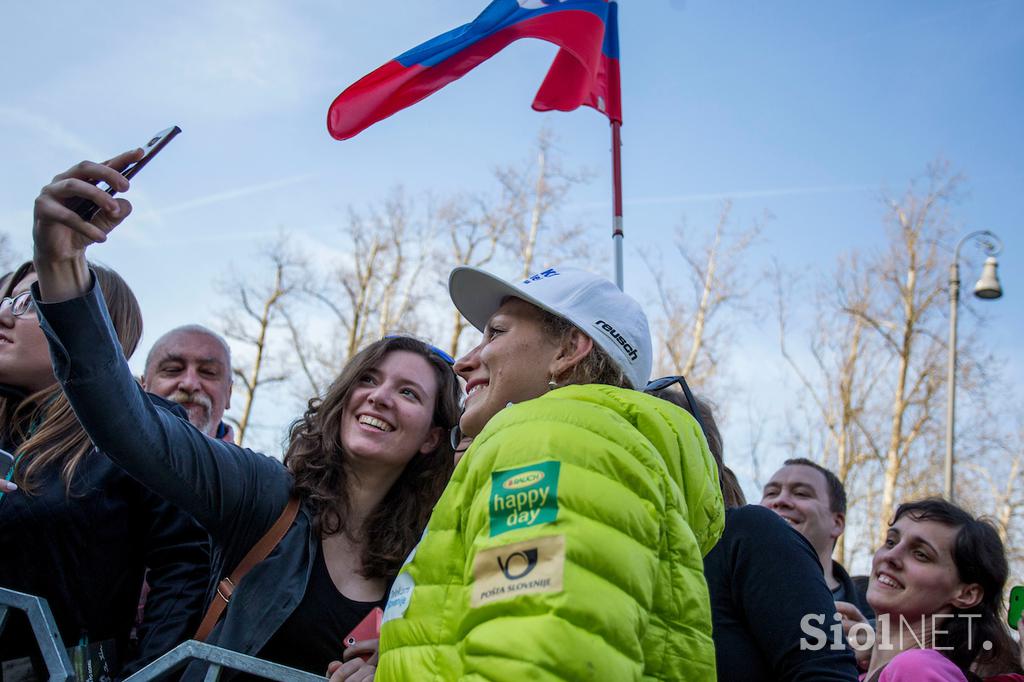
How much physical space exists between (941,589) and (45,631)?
301 cm

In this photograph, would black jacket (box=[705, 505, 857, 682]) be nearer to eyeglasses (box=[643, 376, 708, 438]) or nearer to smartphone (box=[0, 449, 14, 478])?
eyeglasses (box=[643, 376, 708, 438])

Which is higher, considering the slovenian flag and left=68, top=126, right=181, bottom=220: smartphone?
the slovenian flag

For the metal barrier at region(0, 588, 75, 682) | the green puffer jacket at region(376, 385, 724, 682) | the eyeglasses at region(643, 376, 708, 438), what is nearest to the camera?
the green puffer jacket at region(376, 385, 724, 682)

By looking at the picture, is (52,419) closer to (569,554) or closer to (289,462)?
(289,462)

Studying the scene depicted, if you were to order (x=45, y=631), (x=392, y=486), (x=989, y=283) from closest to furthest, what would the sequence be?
(x=45, y=631), (x=392, y=486), (x=989, y=283)

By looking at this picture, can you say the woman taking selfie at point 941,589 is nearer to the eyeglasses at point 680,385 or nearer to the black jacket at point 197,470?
the eyeglasses at point 680,385

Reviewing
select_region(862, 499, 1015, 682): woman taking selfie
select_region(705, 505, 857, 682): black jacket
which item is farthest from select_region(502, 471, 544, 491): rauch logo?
select_region(862, 499, 1015, 682): woman taking selfie

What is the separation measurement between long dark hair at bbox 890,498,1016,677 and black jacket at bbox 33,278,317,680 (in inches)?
90.8

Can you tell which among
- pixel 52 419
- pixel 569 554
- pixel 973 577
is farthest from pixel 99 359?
pixel 973 577

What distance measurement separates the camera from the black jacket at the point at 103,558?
2.53 meters

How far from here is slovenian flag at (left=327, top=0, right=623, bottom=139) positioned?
4.55 metres

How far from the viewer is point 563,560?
1320mm

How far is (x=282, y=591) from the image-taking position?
2596mm

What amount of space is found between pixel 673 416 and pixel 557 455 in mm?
373
